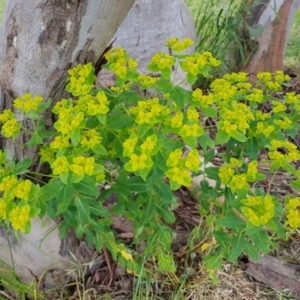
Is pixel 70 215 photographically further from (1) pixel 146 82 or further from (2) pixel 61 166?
(1) pixel 146 82

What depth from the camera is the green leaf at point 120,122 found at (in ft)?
3.67

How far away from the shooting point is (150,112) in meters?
1.05

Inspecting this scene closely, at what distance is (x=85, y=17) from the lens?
1139 millimetres

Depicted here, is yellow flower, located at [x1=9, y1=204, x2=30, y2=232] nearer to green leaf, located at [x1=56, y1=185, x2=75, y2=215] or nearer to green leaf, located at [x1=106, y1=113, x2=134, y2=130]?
green leaf, located at [x1=56, y1=185, x2=75, y2=215]

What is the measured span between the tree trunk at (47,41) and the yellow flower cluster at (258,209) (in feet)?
1.98

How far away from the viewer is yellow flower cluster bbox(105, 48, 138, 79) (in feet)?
3.69

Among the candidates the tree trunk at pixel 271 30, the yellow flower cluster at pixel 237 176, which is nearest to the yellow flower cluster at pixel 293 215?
the yellow flower cluster at pixel 237 176

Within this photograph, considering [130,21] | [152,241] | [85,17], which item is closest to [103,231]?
[152,241]

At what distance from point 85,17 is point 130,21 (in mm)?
1113

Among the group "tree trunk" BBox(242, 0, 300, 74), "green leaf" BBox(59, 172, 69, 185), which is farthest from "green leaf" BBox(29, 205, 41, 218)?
"tree trunk" BBox(242, 0, 300, 74)

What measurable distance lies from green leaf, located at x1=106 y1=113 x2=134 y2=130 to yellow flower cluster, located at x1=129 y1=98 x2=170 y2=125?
2 centimetres

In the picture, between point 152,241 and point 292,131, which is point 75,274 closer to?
point 152,241

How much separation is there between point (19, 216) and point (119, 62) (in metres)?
0.47

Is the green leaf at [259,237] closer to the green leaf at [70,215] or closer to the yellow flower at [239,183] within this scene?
the yellow flower at [239,183]
